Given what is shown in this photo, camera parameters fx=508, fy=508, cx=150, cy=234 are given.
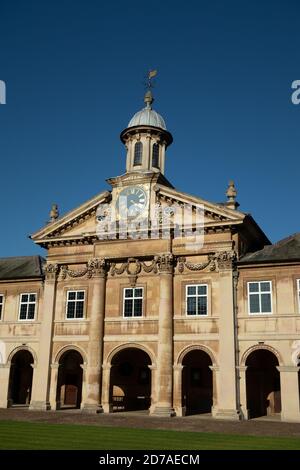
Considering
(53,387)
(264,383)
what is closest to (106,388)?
(53,387)

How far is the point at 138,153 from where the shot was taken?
42406mm

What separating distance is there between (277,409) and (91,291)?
15.7m

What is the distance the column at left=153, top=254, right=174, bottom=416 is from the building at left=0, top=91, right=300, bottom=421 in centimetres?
7

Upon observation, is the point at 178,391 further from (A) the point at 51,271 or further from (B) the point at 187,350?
(A) the point at 51,271

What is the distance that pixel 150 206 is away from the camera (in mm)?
37375

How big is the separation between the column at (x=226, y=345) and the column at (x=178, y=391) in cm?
265

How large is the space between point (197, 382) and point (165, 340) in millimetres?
5938

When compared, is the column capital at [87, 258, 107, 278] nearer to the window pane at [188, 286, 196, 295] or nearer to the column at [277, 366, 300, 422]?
the window pane at [188, 286, 196, 295]

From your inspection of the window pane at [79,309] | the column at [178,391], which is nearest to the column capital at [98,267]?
the window pane at [79,309]

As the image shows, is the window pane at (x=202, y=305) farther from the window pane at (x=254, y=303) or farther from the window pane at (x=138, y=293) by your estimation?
the window pane at (x=138, y=293)

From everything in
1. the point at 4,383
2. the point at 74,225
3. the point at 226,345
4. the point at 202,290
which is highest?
the point at 74,225
